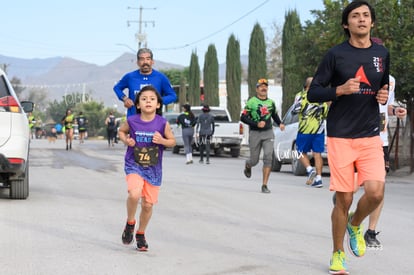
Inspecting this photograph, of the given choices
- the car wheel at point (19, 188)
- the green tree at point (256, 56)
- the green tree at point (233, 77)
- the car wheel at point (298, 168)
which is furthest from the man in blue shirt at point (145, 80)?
the green tree at point (233, 77)

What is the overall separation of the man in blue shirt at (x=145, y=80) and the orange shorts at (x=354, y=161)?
313cm

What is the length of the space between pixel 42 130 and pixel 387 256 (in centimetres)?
8410

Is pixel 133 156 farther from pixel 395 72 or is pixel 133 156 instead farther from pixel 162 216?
pixel 395 72

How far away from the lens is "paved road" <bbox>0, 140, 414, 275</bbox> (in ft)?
23.9

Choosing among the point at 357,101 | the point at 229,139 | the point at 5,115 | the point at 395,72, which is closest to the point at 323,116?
the point at 395,72

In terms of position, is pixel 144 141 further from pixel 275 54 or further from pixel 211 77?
pixel 275 54

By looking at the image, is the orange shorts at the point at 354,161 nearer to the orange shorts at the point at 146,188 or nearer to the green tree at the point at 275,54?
the orange shorts at the point at 146,188

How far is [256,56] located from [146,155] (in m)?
42.3

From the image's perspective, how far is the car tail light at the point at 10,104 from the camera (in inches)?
457

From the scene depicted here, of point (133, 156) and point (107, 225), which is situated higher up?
point (133, 156)

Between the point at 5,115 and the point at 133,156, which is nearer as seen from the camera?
the point at 133,156

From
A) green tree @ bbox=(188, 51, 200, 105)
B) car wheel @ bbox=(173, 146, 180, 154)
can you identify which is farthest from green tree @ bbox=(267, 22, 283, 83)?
car wheel @ bbox=(173, 146, 180, 154)

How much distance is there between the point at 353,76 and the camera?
6.81 metres

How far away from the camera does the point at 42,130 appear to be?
90.1m
